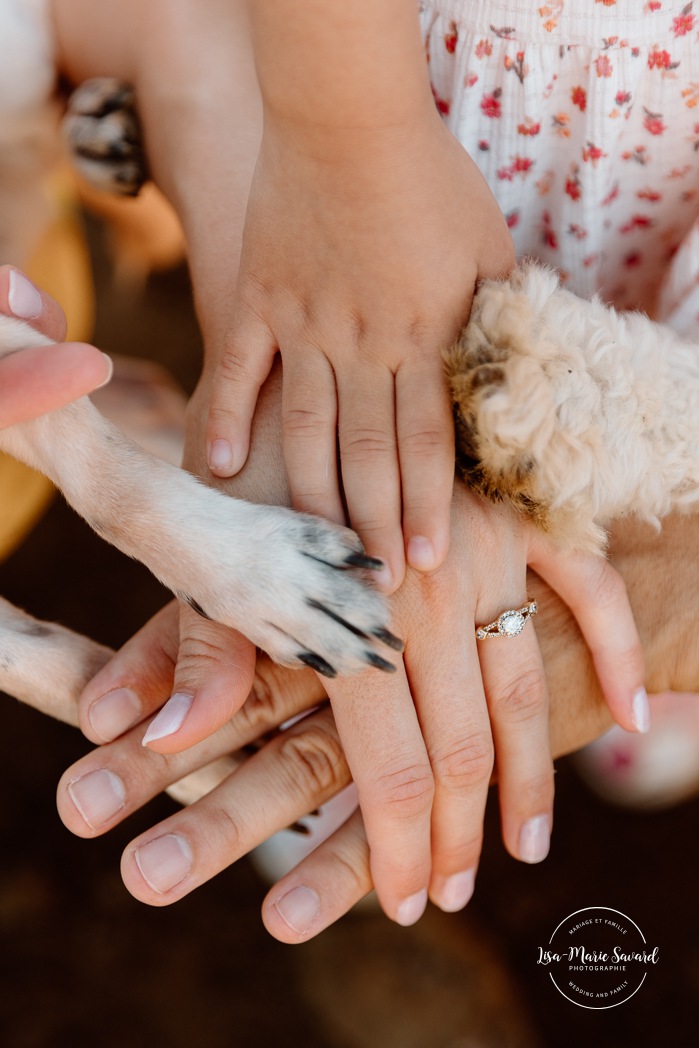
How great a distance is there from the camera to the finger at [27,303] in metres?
1.28

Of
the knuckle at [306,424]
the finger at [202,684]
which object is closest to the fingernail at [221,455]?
the knuckle at [306,424]

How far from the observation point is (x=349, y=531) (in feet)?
3.77

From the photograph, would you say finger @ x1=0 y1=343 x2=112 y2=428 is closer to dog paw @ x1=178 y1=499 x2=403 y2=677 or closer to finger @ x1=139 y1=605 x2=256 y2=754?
dog paw @ x1=178 y1=499 x2=403 y2=677

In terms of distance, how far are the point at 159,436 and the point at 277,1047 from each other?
1.67 metres

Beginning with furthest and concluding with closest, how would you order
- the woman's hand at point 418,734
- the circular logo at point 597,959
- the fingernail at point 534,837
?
the circular logo at point 597,959 → the fingernail at point 534,837 → the woman's hand at point 418,734

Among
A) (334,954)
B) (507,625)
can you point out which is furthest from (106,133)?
(334,954)

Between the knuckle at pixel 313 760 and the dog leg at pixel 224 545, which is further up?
the dog leg at pixel 224 545

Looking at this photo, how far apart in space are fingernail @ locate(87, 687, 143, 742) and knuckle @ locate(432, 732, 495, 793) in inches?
19.7

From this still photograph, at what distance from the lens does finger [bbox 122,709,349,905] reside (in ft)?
4.15

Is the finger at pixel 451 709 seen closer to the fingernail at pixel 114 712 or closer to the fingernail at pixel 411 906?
the fingernail at pixel 411 906

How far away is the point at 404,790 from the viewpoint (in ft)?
4.09

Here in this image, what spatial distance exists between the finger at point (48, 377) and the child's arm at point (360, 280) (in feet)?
0.72

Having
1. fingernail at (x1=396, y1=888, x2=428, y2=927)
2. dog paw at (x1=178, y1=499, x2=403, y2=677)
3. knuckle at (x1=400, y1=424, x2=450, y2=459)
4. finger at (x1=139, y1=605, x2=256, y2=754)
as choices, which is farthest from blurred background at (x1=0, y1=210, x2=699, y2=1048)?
knuckle at (x1=400, y1=424, x2=450, y2=459)

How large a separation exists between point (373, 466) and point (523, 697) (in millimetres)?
489
